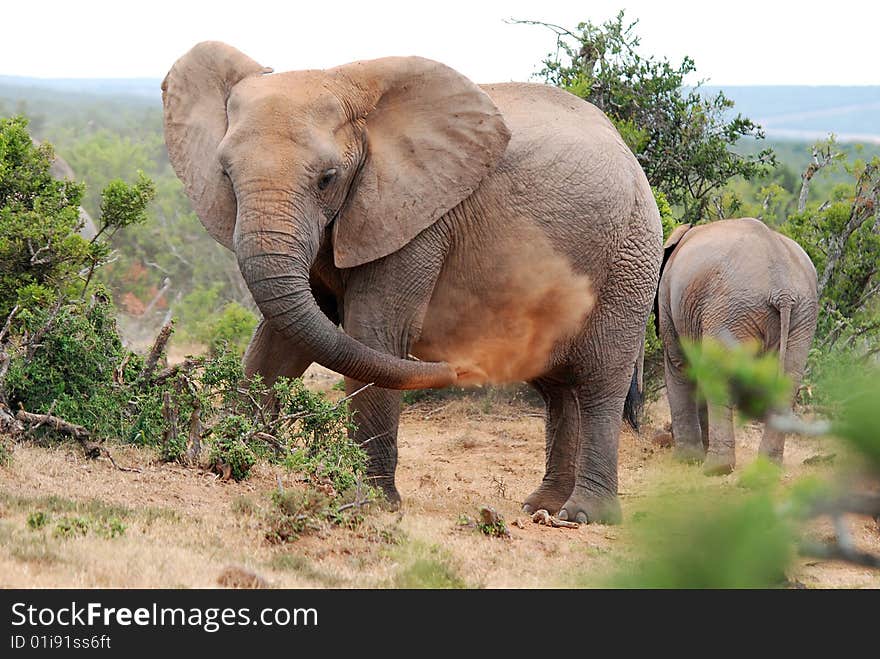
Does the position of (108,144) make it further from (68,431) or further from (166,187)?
(68,431)

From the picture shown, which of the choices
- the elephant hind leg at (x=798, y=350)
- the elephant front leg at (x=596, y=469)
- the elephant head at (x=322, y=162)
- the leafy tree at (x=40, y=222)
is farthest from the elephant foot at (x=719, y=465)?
the leafy tree at (x=40, y=222)

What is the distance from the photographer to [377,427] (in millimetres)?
6793

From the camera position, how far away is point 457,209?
22.2ft

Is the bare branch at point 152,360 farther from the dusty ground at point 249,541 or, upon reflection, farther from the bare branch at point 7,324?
the bare branch at point 7,324

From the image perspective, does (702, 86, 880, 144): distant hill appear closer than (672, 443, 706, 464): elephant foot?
No

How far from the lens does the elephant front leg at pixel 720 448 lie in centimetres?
998

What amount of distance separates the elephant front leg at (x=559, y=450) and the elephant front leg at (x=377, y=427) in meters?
1.47

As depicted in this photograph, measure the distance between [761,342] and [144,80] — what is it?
15562 cm

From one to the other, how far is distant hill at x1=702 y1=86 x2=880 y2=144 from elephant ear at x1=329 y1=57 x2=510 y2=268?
2.28 m

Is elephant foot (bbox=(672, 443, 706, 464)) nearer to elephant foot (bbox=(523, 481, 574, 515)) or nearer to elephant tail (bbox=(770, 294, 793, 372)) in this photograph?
elephant tail (bbox=(770, 294, 793, 372))

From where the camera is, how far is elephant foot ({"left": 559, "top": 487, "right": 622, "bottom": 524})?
24.7 ft

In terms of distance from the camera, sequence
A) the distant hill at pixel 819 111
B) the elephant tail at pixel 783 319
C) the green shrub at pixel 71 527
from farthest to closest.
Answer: the distant hill at pixel 819 111, the elephant tail at pixel 783 319, the green shrub at pixel 71 527

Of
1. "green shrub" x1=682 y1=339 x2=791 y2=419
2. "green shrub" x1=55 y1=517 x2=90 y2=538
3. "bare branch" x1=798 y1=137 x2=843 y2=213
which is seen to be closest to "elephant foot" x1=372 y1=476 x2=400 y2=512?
"green shrub" x1=55 y1=517 x2=90 y2=538
